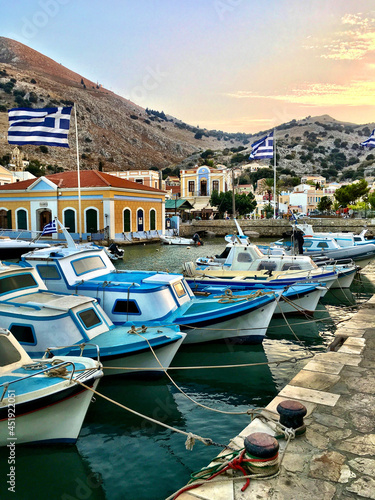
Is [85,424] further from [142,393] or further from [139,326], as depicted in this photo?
[139,326]

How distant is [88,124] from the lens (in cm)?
13188

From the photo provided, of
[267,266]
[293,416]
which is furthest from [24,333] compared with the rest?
[267,266]

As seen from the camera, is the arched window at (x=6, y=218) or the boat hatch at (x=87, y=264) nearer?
the boat hatch at (x=87, y=264)

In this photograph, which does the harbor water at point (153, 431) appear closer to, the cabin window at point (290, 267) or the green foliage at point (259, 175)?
the cabin window at point (290, 267)

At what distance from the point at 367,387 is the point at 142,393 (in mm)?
5093

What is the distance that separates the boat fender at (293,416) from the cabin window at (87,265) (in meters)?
8.57

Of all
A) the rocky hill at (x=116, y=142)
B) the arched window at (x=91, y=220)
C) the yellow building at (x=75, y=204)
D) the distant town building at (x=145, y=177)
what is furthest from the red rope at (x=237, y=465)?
the rocky hill at (x=116, y=142)

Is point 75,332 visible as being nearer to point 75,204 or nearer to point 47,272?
point 47,272

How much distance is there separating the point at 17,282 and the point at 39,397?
15.5 feet

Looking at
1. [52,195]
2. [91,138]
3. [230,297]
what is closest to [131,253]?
[52,195]

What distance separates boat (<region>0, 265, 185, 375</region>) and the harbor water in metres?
0.90

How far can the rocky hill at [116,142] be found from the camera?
11850 centimetres

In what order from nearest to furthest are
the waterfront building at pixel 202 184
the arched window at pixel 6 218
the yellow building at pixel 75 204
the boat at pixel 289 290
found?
the boat at pixel 289 290
the yellow building at pixel 75 204
the arched window at pixel 6 218
the waterfront building at pixel 202 184

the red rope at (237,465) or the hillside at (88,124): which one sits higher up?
the hillside at (88,124)
